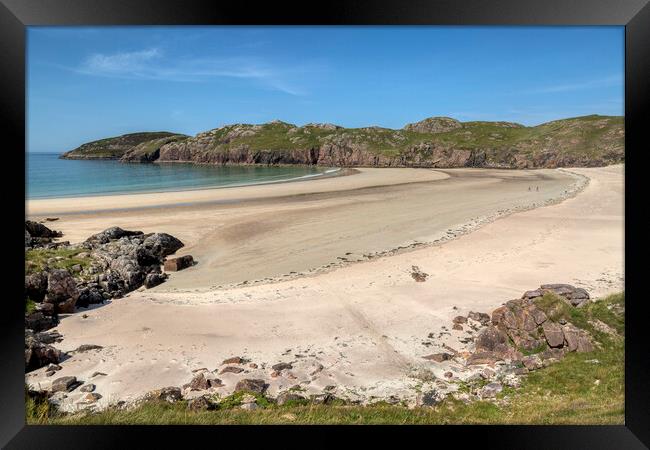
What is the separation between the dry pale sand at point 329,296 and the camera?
222 inches

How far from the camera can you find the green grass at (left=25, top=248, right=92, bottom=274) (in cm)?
898

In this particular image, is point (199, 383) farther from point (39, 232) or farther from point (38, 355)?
point (39, 232)

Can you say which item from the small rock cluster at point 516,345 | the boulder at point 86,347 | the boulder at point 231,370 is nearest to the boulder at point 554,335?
the small rock cluster at point 516,345

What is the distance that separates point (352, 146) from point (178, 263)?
6049 centimetres

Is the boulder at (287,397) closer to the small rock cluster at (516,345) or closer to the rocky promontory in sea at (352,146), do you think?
the small rock cluster at (516,345)

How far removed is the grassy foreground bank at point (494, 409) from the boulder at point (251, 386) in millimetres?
318

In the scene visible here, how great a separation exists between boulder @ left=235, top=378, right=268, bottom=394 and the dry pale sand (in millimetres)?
187

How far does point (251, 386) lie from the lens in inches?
198

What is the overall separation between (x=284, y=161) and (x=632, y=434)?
7021 centimetres

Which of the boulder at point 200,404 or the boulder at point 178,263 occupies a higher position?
the boulder at point 178,263

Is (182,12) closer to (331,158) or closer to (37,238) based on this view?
(37,238)

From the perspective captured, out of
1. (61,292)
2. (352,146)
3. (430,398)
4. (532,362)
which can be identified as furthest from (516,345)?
(352,146)

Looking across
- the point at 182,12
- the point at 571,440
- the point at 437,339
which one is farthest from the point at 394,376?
the point at 182,12

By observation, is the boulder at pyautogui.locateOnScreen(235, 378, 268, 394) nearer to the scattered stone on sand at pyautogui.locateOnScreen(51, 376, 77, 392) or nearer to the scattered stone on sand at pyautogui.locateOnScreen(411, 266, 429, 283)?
the scattered stone on sand at pyautogui.locateOnScreen(51, 376, 77, 392)
